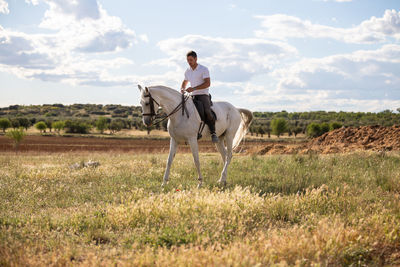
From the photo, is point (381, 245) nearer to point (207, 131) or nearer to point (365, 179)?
point (365, 179)

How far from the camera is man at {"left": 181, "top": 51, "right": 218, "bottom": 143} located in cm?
984

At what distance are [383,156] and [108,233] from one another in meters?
14.5

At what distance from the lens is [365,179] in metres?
10.2

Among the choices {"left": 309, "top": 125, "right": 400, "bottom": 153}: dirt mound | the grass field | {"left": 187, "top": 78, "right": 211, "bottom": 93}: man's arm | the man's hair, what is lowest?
the grass field

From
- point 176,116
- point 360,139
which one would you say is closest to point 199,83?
point 176,116

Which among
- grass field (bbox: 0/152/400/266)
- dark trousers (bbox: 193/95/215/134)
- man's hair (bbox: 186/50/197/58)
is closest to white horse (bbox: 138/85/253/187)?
dark trousers (bbox: 193/95/215/134)

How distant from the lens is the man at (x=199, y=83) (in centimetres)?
984

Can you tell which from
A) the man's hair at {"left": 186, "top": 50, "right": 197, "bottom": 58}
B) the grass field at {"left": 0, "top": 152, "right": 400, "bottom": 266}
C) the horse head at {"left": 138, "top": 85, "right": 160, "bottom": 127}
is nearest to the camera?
the grass field at {"left": 0, "top": 152, "right": 400, "bottom": 266}

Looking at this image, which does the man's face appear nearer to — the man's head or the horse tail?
the man's head

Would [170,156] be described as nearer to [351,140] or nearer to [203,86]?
[203,86]

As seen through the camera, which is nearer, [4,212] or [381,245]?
[381,245]

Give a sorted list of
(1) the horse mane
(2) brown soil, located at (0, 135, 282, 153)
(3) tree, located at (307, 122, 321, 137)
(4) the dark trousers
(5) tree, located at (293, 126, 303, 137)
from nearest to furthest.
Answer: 1. (1) the horse mane
2. (4) the dark trousers
3. (2) brown soil, located at (0, 135, 282, 153)
4. (3) tree, located at (307, 122, 321, 137)
5. (5) tree, located at (293, 126, 303, 137)

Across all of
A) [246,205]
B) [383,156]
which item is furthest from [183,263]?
[383,156]

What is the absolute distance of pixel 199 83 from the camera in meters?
10.0
